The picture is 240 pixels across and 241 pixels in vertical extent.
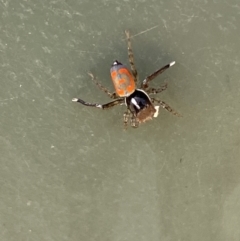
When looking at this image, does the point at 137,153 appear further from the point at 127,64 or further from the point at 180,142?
the point at 127,64

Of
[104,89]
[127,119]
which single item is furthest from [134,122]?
[104,89]

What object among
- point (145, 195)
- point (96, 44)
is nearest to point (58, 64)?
point (96, 44)

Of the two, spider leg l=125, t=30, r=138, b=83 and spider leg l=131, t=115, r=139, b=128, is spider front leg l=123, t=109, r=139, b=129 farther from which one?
spider leg l=125, t=30, r=138, b=83

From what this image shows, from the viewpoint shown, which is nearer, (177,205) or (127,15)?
(127,15)

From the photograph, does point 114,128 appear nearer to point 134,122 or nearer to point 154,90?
point 134,122

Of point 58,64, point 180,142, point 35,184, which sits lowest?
point 180,142

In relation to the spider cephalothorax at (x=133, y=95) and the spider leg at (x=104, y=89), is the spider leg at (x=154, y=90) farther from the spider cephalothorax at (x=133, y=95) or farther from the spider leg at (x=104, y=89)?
the spider leg at (x=104, y=89)
